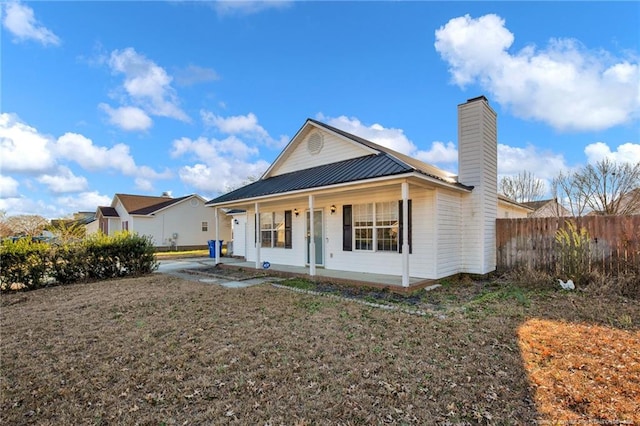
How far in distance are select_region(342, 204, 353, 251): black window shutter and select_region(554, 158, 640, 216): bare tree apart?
1714 cm

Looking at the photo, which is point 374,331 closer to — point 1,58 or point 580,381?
point 580,381

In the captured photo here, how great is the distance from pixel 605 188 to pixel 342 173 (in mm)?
18681

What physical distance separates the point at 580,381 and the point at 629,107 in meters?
16.9

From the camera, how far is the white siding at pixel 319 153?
10.7m

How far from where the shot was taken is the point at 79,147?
727 inches

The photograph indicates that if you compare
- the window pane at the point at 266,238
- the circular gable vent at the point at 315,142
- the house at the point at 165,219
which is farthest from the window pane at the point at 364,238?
the house at the point at 165,219

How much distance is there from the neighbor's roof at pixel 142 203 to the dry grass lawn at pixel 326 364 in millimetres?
21101

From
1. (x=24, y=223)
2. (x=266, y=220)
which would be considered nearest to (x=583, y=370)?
(x=266, y=220)

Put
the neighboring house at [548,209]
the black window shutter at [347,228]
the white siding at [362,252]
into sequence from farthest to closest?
the neighboring house at [548,209], the black window shutter at [347,228], the white siding at [362,252]

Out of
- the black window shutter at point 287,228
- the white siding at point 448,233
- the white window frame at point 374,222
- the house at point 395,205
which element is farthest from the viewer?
the black window shutter at point 287,228

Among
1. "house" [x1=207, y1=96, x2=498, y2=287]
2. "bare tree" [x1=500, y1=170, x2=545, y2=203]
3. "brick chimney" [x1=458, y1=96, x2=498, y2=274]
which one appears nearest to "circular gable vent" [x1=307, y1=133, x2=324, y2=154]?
"house" [x1=207, y1=96, x2=498, y2=287]

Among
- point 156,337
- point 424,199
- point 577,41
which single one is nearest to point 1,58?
point 156,337

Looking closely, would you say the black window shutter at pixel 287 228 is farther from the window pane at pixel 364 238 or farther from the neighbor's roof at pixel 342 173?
the window pane at pixel 364 238

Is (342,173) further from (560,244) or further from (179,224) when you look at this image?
(179,224)
